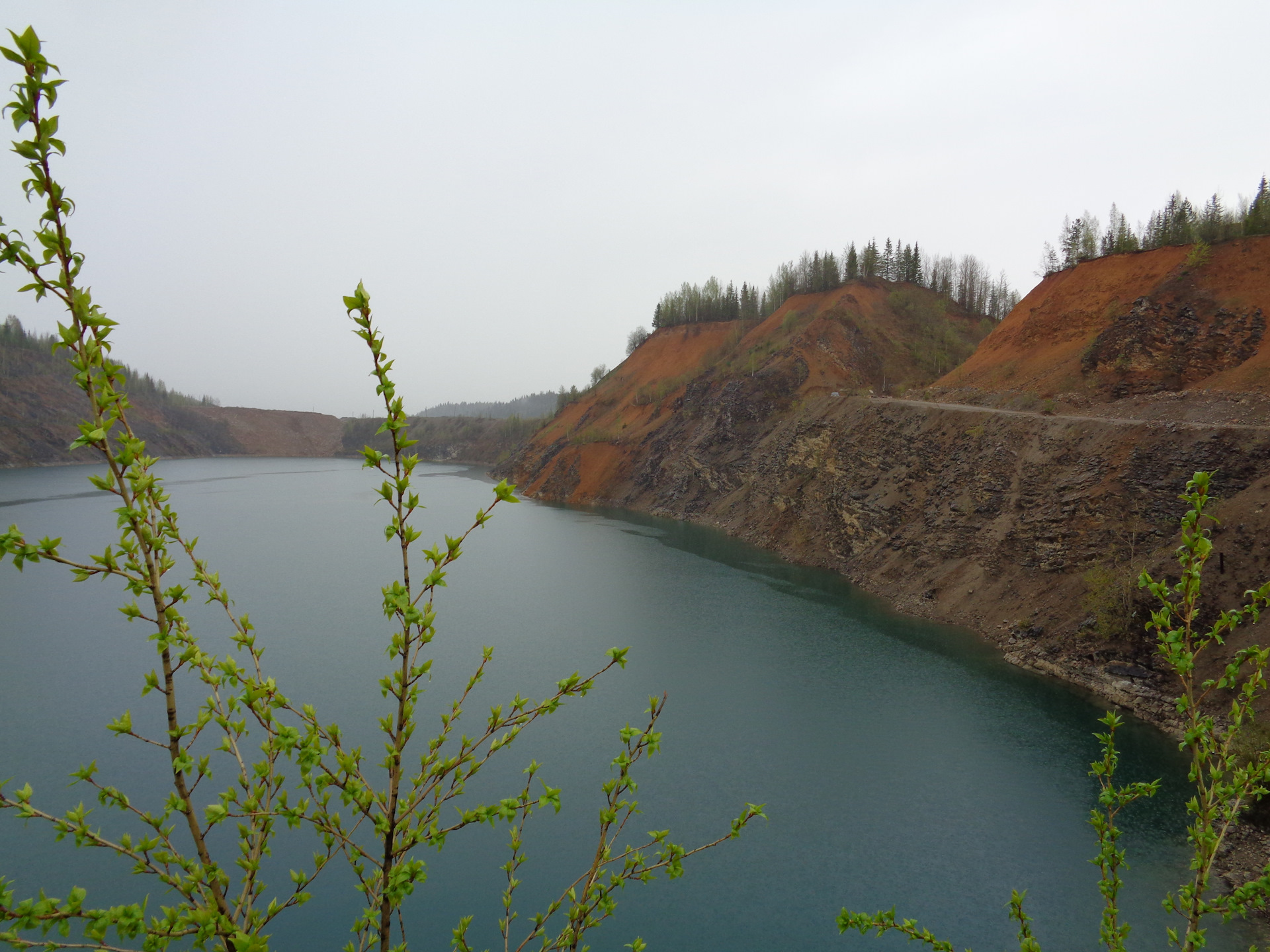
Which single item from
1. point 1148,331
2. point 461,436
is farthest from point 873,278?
point 461,436

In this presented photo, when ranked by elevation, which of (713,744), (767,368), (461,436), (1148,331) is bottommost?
(713,744)

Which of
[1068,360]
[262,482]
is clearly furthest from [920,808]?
[262,482]

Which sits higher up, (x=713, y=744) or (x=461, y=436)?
(x=461, y=436)

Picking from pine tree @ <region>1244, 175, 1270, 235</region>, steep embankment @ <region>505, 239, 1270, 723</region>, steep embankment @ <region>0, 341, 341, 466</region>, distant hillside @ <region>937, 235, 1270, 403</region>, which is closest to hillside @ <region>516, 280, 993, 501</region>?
steep embankment @ <region>505, 239, 1270, 723</region>

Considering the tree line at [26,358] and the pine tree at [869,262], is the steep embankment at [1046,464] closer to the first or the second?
the pine tree at [869,262]

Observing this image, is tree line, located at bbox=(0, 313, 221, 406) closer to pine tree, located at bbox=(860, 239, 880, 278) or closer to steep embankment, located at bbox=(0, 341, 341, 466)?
steep embankment, located at bbox=(0, 341, 341, 466)

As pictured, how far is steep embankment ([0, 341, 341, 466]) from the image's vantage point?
94.2 meters

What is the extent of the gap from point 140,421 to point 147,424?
1.60m

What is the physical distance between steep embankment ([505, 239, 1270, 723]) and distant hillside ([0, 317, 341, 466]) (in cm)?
5845

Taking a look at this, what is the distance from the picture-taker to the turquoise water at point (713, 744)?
490 inches

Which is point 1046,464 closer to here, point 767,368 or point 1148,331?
point 1148,331

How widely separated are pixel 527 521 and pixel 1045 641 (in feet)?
125

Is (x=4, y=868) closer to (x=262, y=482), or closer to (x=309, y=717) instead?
(x=309, y=717)

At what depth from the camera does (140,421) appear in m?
118
